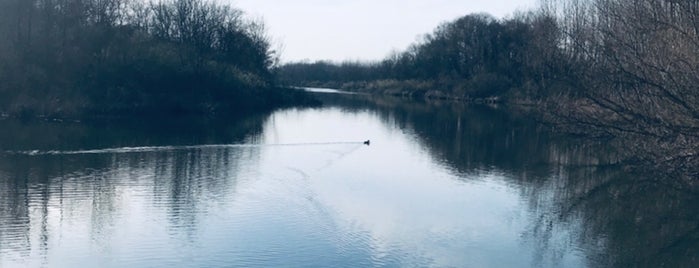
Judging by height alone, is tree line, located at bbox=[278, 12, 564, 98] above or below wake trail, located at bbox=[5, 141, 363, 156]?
above

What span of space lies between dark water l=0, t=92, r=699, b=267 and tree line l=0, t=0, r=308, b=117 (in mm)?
5769

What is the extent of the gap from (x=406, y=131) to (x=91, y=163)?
17.8 m

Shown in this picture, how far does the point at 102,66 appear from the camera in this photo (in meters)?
35.3

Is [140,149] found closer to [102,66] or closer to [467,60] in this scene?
[102,66]

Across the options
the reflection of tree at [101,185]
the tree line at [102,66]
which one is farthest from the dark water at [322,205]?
the tree line at [102,66]

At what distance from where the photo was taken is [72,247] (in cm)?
1161

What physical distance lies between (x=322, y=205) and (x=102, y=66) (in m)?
24.0

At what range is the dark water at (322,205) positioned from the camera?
1177 centimetres

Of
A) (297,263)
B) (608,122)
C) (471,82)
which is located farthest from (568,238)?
(471,82)

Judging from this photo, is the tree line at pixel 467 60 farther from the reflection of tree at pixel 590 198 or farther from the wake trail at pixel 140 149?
the wake trail at pixel 140 149

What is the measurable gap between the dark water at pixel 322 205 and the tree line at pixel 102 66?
577 centimetres

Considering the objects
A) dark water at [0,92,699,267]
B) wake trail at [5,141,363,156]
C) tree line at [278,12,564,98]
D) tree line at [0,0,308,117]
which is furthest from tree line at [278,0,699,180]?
tree line at [278,12,564,98]

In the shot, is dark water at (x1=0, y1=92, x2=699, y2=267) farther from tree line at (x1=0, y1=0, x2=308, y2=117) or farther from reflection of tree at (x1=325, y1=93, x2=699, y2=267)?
tree line at (x1=0, y1=0, x2=308, y2=117)

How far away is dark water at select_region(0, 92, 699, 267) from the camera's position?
38.6ft
